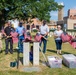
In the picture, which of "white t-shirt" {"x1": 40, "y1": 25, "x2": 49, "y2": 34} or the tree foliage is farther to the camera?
the tree foliage

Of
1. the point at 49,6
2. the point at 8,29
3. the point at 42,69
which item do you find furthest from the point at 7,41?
the point at 49,6

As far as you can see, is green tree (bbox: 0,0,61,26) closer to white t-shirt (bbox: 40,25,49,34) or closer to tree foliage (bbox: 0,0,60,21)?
tree foliage (bbox: 0,0,60,21)

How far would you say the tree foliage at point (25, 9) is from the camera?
36.1 m

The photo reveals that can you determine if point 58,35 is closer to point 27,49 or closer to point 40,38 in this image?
point 40,38

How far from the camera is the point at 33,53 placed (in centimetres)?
1060

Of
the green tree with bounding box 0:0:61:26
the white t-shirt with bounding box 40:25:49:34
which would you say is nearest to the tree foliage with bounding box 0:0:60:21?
the green tree with bounding box 0:0:61:26

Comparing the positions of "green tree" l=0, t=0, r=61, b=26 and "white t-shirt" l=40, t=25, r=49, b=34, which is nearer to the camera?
"white t-shirt" l=40, t=25, r=49, b=34

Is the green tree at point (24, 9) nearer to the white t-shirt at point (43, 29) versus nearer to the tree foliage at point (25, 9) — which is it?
the tree foliage at point (25, 9)

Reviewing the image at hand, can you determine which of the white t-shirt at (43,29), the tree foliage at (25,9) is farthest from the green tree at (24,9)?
the white t-shirt at (43,29)

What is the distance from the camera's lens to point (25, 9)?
37469 millimetres

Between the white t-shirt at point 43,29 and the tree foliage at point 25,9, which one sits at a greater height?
the tree foliage at point 25,9

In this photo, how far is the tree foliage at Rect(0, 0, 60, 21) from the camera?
36.1m

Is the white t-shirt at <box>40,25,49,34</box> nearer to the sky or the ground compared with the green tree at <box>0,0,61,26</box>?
nearer to the ground

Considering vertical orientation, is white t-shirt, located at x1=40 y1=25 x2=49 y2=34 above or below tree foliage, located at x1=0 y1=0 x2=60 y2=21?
below
